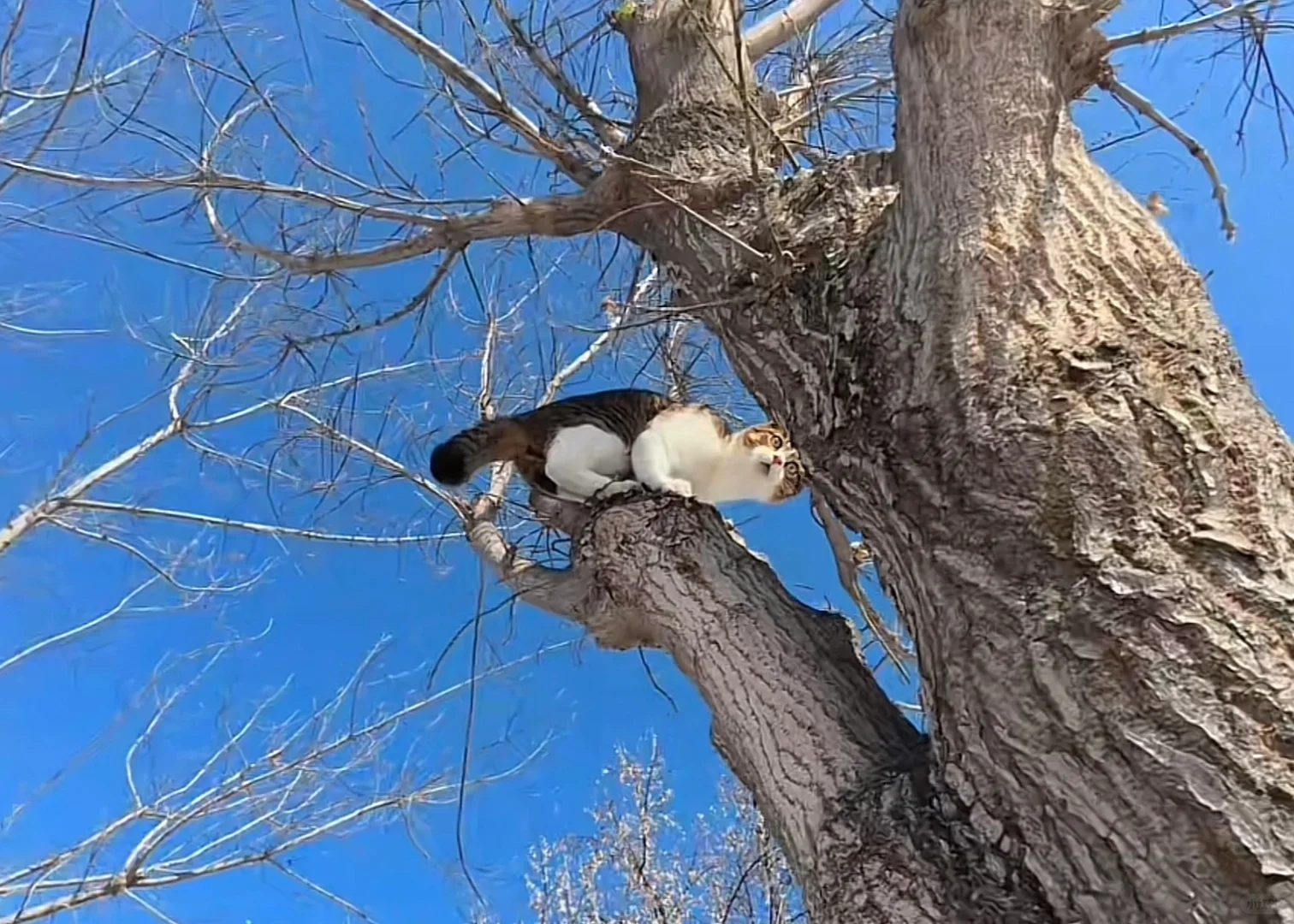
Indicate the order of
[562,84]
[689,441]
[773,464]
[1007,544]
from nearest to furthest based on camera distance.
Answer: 1. [1007,544]
2. [562,84]
3. [689,441]
4. [773,464]

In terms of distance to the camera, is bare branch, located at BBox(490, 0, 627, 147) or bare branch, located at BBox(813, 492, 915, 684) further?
bare branch, located at BBox(813, 492, 915, 684)

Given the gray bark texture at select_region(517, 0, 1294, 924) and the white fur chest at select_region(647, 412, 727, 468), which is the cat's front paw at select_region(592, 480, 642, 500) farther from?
the gray bark texture at select_region(517, 0, 1294, 924)

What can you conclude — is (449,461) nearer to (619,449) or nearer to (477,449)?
(477,449)

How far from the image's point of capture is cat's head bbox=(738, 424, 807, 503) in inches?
135

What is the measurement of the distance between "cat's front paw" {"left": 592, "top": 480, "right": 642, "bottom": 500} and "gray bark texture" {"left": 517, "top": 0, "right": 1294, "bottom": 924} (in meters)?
0.38

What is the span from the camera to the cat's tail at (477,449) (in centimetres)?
292

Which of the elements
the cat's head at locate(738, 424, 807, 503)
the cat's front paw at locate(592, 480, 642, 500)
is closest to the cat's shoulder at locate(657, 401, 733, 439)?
the cat's head at locate(738, 424, 807, 503)

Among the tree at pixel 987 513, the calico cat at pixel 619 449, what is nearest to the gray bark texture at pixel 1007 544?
the tree at pixel 987 513

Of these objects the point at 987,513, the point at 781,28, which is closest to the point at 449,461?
the point at 781,28

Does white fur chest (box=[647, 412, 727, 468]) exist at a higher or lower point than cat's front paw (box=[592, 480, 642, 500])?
higher

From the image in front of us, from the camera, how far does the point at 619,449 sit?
114 inches

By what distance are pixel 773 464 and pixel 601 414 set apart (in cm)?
71

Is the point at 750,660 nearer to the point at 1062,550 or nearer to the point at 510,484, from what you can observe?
the point at 1062,550

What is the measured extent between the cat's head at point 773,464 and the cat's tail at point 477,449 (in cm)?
76
